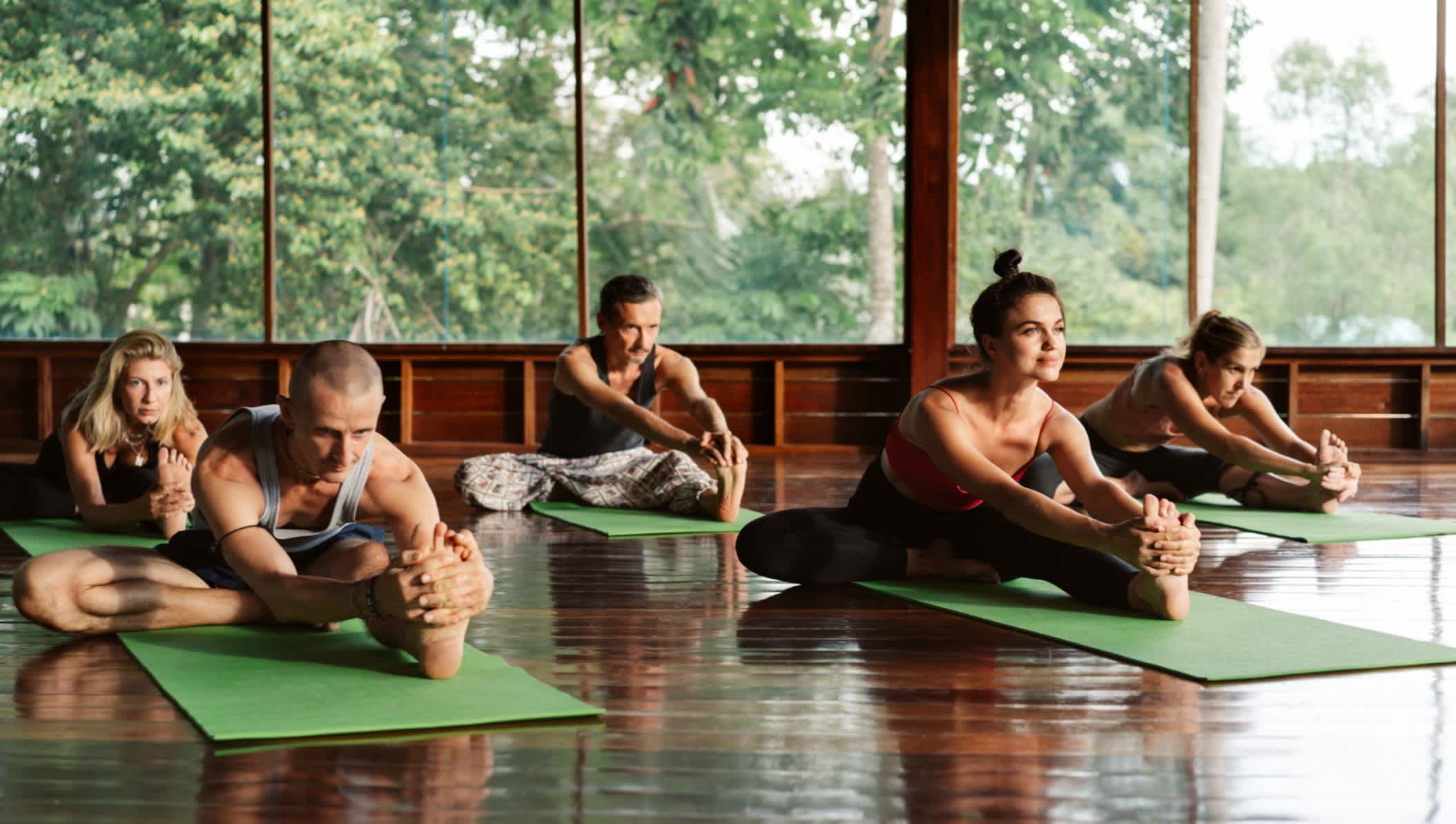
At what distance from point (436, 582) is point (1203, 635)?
1.42 metres

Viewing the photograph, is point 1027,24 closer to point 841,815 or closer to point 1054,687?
point 1054,687

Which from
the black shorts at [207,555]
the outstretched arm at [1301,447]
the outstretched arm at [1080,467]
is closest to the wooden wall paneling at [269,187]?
the black shorts at [207,555]

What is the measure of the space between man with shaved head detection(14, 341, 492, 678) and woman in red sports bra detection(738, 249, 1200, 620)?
957mm

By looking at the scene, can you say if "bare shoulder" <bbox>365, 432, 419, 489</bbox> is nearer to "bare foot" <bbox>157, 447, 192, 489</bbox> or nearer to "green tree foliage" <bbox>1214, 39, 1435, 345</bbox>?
"bare foot" <bbox>157, 447, 192, 489</bbox>

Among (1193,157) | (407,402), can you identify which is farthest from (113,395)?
(1193,157)

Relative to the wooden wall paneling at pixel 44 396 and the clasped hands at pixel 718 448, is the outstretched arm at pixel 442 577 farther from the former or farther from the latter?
the wooden wall paneling at pixel 44 396

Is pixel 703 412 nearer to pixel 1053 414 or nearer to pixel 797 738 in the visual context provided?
pixel 1053 414

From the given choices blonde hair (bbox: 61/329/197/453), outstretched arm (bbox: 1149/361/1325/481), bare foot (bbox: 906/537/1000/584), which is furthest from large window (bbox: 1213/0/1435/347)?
blonde hair (bbox: 61/329/197/453)

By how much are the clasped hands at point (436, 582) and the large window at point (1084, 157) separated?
16.6 ft

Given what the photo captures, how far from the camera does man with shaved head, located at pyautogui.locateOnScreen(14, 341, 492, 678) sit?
85.7 inches

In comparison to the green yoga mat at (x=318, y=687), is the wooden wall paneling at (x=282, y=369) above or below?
above

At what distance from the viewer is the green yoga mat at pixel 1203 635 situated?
2410 millimetres

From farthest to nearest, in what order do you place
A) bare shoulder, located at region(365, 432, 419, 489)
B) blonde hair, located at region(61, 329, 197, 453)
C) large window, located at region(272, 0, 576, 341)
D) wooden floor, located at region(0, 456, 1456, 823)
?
large window, located at region(272, 0, 576, 341) < blonde hair, located at region(61, 329, 197, 453) < bare shoulder, located at region(365, 432, 419, 489) < wooden floor, located at region(0, 456, 1456, 823)

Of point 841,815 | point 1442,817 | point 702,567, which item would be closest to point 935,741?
point 841,815
